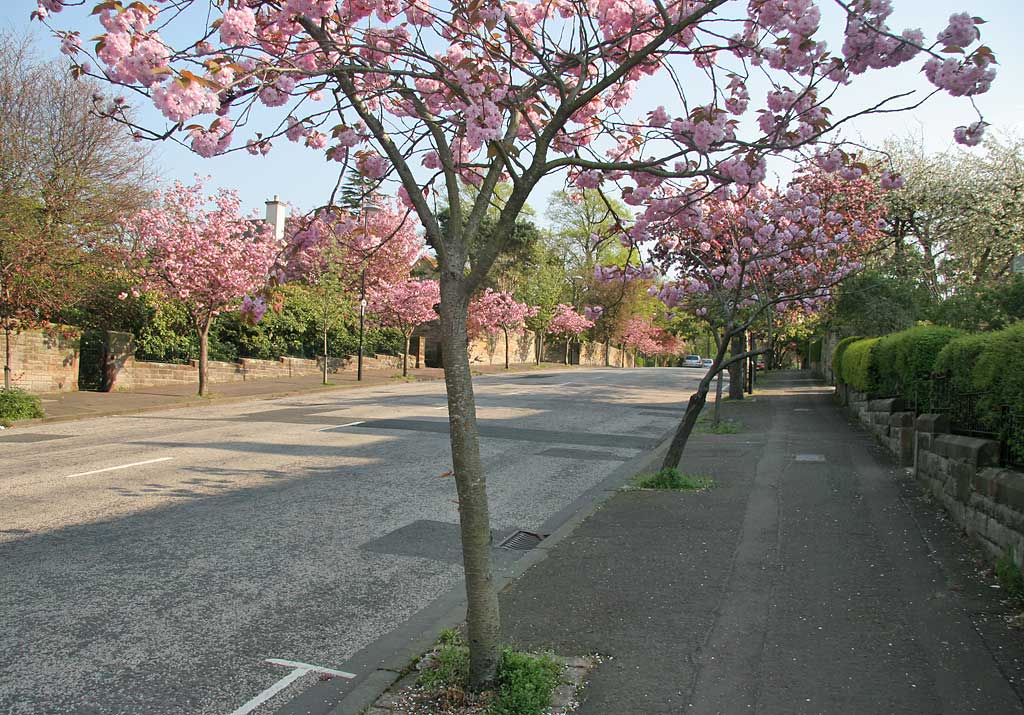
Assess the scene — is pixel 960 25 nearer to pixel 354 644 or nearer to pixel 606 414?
pixel 354 644

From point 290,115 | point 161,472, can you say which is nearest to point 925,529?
point 290,115

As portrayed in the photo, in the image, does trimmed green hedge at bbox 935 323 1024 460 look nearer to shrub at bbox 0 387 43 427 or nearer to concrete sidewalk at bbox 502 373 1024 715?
concrete sidewalk at bbox 502 373 1024 715

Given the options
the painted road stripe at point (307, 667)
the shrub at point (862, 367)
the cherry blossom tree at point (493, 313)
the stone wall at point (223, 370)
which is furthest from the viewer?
the cherry blossom tree at point (493, 313)

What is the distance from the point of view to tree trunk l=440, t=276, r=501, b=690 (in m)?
4.05

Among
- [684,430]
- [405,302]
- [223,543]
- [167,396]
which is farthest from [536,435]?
[405,302]

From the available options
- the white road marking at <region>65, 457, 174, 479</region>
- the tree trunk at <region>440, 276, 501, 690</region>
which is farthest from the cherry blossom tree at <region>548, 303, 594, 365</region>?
the tree trunk at <region>440, 276, 501, 690</region>

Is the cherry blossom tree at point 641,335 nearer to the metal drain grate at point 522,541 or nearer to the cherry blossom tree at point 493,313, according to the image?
the cherry blossom tree at point 493,313

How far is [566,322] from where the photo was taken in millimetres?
57031

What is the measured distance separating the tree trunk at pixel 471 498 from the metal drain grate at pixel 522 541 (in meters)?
3.69

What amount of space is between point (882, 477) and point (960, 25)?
7541 millimetres

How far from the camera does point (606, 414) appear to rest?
21.1 meters

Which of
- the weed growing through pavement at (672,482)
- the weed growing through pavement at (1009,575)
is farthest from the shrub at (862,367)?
the weed growing through pavement at (1009,575)

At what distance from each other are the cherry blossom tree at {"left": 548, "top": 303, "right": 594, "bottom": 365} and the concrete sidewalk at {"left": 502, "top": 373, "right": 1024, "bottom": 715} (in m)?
47.4

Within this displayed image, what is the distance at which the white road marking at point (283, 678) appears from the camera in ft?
13.8
